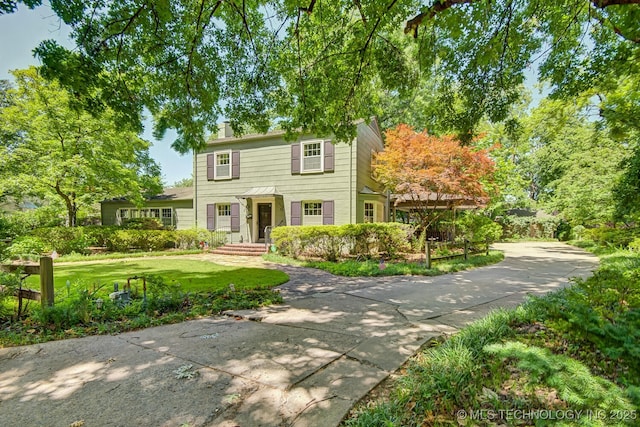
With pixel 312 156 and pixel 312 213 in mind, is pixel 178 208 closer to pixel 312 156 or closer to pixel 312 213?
pixel 312 213

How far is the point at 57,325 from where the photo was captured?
376cm

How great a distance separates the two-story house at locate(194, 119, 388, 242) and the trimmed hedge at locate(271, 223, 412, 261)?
90.7 inches

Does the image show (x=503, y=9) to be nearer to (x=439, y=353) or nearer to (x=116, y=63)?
(x=439, y=353)

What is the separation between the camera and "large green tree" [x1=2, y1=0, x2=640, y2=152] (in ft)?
14.7

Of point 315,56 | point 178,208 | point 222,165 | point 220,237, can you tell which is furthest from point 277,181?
point 315,56

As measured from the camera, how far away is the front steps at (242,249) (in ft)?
42.2

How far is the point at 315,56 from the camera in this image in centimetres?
612

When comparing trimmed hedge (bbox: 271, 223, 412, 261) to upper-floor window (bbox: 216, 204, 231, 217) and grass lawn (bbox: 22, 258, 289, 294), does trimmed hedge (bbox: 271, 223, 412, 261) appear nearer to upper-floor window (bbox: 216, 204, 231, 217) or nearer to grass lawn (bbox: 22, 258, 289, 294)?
grass lawn (bbox: 22, 258, 289, 294)

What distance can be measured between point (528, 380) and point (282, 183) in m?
12.6

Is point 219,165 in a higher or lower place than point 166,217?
higher

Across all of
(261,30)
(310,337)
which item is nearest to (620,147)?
(261,30)

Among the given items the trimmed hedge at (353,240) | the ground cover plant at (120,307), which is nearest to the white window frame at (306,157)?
the trimmed hedge at (353,240)

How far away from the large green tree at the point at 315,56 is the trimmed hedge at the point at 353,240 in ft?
14.5

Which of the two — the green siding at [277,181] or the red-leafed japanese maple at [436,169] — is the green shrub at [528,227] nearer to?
the red-leafed japanese maple at [436,169]
